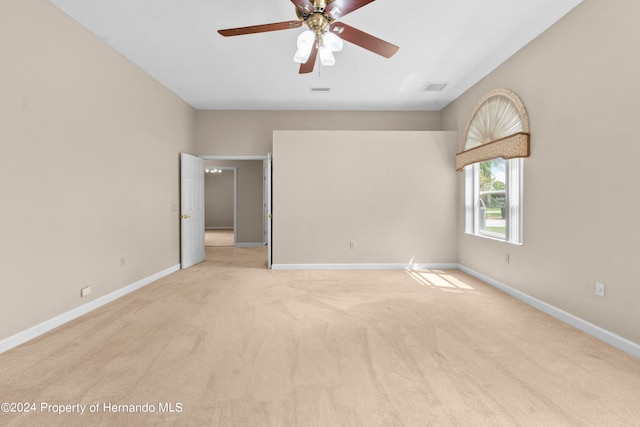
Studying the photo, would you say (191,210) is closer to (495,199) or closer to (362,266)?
(362,266)

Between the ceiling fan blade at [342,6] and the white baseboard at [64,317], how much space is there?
3503mm

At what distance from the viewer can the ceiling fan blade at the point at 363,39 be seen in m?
2.28

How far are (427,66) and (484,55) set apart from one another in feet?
2.21

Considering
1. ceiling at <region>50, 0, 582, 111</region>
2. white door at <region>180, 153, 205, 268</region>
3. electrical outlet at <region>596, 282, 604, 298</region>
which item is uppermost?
ceiling at <region>50, 0, 582, 111</region>

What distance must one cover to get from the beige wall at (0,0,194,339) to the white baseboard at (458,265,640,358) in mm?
4854

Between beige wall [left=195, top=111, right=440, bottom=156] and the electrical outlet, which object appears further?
beige wall [left=195, top=111, right=440, bottom=156]

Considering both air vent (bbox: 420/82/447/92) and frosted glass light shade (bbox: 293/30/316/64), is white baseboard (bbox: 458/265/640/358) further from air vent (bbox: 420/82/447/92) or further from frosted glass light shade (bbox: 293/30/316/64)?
frosted glass light shade (bbox: 293/30/316/64)

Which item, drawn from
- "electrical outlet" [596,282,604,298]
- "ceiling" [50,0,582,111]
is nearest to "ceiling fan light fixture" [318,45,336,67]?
"ceiling" [50,0,582,111]

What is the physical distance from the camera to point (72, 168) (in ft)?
9.85

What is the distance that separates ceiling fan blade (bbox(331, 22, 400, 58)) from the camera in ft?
7.47

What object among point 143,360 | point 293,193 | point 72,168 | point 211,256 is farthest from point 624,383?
point 211,256

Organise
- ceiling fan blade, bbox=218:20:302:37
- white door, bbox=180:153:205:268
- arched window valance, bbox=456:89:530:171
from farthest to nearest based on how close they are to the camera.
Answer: white door, bbox=180:153:205:268 < arched window valance, bbox=456:89:530:171 < ceiling fan blade, bbox=218:20:302:37

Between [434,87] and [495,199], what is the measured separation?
198 centimetres

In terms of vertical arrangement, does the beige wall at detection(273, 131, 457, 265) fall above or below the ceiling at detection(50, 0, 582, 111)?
below
